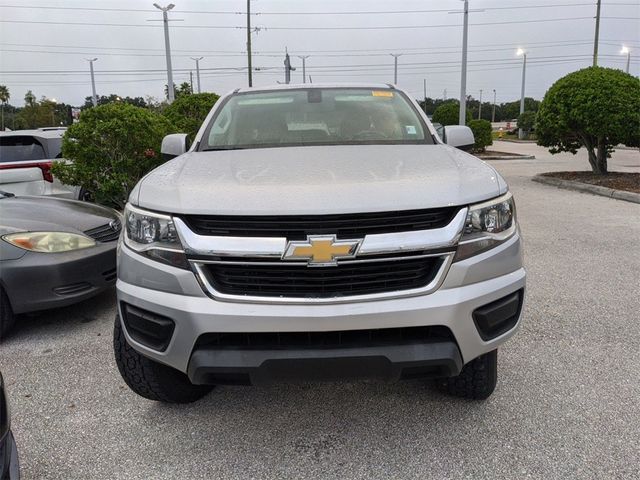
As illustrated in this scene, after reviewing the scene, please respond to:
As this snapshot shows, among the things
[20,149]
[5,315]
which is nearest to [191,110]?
[20,149]

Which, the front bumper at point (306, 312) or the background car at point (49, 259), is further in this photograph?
the background car at point (49, 259)

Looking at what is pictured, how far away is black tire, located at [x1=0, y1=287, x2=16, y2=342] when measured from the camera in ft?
11.7

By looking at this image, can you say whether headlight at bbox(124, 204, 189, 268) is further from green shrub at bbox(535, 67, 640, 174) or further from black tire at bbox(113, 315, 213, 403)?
green shrub at bbox(535, 67, 640, 174)

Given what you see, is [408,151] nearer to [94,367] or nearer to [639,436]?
[639,436]

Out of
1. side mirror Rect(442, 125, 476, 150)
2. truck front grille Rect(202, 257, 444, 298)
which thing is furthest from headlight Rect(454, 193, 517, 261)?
side mirror Rect(442, 125, 476, 150)

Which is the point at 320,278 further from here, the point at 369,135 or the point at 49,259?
the point at 49,259

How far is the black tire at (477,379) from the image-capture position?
2527 mm

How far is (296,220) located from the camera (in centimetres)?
203

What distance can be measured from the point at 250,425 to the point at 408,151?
165 centimetres

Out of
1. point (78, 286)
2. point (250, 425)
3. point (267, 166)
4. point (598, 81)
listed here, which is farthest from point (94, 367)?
point (598, 81)

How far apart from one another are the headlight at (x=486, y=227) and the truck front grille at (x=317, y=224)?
0.54ft

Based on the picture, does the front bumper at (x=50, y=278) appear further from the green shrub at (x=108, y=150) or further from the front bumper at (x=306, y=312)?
the green shrub at (x=108, y=150)

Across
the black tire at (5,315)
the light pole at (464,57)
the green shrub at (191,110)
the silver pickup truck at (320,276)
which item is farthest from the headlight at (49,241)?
the light pole at (464,57)

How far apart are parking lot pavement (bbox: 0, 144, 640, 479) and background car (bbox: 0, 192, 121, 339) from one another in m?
0.31
